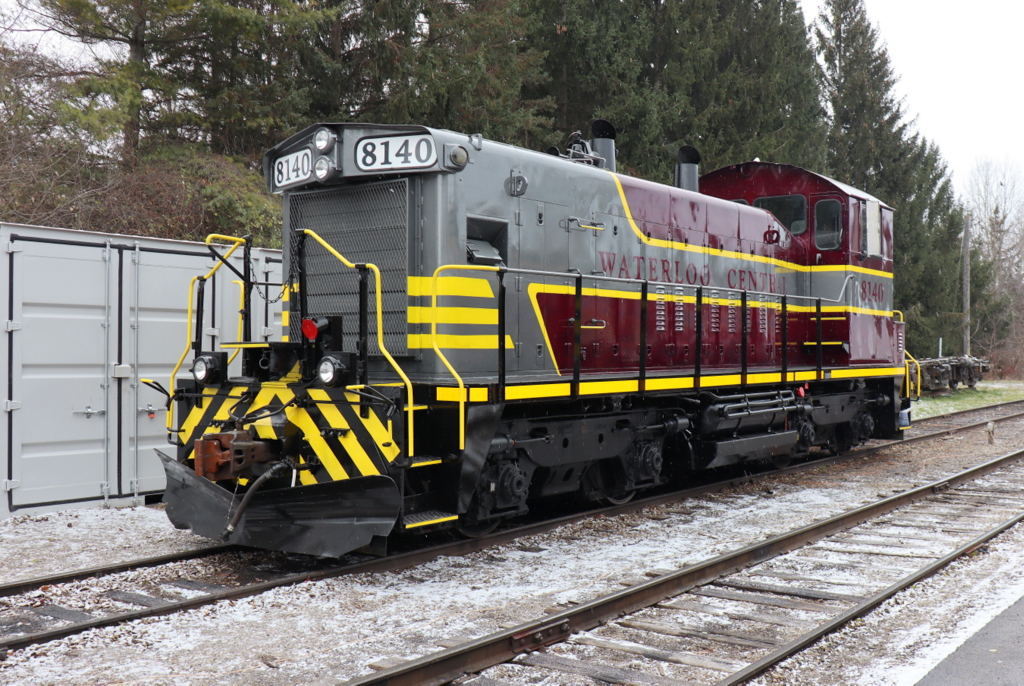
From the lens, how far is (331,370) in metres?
5.28

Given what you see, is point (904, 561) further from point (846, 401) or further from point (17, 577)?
point (17, 577)

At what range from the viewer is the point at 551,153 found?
24.9 ft

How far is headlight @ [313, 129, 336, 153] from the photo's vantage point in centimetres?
604

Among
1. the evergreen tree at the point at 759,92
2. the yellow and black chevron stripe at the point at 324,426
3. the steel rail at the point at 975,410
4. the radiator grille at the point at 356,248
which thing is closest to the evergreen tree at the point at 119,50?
the radiator grille at the point at 356,248

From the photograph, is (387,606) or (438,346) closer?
(387,606)

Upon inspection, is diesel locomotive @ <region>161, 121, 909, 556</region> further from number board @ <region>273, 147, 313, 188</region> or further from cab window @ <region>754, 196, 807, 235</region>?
→ cab window @ <region>754, 196, 807, 235</region>

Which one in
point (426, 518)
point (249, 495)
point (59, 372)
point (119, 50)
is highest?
point (119, 50)

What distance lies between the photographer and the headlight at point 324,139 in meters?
6.04

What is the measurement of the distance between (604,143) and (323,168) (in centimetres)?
311

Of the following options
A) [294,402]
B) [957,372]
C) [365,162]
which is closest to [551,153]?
[365,162]

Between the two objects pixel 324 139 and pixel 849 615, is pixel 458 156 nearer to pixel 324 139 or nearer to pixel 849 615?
pixel 324 139

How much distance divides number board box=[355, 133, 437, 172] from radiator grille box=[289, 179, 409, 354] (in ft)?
0.61

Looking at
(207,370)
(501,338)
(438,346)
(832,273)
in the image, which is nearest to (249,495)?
(207,370)

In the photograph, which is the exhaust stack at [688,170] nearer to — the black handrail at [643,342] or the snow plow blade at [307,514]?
the black handrail at [643,342]
